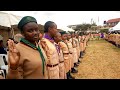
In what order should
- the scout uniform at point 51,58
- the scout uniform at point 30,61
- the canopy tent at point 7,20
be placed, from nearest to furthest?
the scout uniform at point 30,61 < the scout uniform at point 51,58 < the canopy tent at point 7,20

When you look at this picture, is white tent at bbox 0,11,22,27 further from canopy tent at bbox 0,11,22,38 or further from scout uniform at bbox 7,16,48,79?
scout uniform at bbox 7,16,48,79

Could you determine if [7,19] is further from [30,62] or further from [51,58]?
[30,62]

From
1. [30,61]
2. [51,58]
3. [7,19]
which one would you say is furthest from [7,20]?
[30,61]

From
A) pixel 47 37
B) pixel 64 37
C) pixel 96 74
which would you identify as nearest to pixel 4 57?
pixel 47 37

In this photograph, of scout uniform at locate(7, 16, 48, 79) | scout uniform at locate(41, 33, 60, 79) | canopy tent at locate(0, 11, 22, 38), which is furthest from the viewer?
canopy tent at locate(0, 11, 22, 38)

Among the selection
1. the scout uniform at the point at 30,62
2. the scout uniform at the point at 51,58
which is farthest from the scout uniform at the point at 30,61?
the scout uniform at the point at 51,58

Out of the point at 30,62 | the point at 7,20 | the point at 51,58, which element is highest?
the point at 7,20

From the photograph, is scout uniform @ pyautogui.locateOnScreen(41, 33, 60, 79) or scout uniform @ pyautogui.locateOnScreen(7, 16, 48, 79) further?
scout uniform @ pyautogui.locateOnScreen(41, 33, 60, 79)

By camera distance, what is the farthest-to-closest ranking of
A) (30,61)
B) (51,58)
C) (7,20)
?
1. (7,20)
2. (51,58)
3. (30,61)

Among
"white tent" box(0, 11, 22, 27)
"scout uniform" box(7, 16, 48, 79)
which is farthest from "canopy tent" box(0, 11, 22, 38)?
"scout uniform" box(7, 16, 48, 79)

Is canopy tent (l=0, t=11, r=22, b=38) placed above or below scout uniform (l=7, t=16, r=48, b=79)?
above

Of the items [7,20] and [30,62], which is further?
[7,20]

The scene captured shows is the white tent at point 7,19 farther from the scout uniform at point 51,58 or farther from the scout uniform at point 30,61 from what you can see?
the scout uniform at point 30,61

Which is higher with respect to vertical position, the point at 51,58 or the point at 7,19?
the point at 7,19
